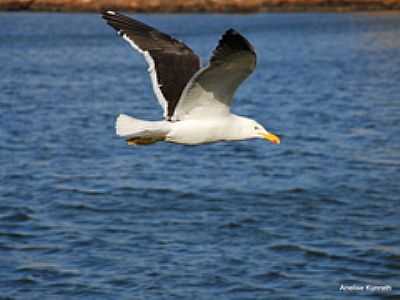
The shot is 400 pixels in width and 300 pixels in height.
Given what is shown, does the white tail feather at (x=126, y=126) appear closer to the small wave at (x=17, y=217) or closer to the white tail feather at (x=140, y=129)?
the white tail feather at (x=140, y=129)

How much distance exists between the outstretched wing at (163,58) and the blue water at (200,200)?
2961 mm

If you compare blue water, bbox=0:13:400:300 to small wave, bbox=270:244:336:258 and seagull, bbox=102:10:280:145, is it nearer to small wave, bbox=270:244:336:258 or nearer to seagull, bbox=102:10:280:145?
small wave, bbox=270:244:336:258

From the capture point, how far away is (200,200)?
49.3 feet

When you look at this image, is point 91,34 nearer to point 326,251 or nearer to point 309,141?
point 309,141

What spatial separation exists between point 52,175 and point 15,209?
251 cm

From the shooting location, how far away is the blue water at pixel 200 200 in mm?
11445

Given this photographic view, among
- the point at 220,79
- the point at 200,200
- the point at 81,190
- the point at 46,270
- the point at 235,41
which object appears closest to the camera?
the point at 235,41

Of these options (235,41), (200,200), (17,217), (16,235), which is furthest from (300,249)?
(235,41)

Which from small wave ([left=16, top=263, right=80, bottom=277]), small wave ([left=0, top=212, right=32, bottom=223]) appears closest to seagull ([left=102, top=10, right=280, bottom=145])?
small wave ([left=16, top=263, right=80, bottom=277])

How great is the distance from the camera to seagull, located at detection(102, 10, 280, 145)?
7848 millimetres

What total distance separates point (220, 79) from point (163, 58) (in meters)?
1.04

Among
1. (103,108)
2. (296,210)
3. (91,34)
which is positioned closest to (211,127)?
(296,210)

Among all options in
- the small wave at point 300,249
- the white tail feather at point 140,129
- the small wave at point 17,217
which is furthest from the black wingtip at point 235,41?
the small wave at point 17,217

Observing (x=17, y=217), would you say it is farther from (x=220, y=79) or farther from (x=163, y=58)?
(x=220, y=79)
